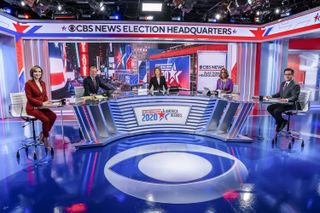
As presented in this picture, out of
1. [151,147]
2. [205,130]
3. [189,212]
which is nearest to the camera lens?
[189,212]

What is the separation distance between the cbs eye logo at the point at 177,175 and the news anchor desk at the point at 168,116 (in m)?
0.78

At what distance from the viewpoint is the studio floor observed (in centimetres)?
248

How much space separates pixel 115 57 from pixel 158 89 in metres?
4.40

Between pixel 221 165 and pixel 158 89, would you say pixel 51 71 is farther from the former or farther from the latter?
pixel 221 165

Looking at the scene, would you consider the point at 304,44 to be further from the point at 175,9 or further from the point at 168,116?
the point at 168,116

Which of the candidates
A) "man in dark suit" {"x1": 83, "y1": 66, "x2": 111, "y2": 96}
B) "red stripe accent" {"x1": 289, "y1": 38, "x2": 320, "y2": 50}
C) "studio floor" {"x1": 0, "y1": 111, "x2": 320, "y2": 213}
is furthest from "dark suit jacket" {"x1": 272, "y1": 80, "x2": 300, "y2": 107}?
"red stripe accent" {"x1": 289, "y1": 38, "x2": 320, "y2": 50}

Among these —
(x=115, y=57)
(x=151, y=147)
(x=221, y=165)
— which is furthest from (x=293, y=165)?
(x=115, y=57)

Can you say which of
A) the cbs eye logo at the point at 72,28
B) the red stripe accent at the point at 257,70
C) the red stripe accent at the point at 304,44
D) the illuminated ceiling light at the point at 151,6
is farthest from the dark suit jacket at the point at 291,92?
the cbs eye logo at the point at 72,28

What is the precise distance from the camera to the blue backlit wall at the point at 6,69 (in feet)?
22.7

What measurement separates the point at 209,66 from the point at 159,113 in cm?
519

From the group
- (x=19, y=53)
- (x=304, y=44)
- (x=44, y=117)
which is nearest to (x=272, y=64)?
(x=304, y=44)

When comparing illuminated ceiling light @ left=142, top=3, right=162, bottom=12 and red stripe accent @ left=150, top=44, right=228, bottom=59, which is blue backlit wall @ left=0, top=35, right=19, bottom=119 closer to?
illuminated ceiling light @ left=142, top=3, right=162, bottom=12

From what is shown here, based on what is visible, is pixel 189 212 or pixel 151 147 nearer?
pixel 189 212

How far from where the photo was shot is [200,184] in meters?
2.92
